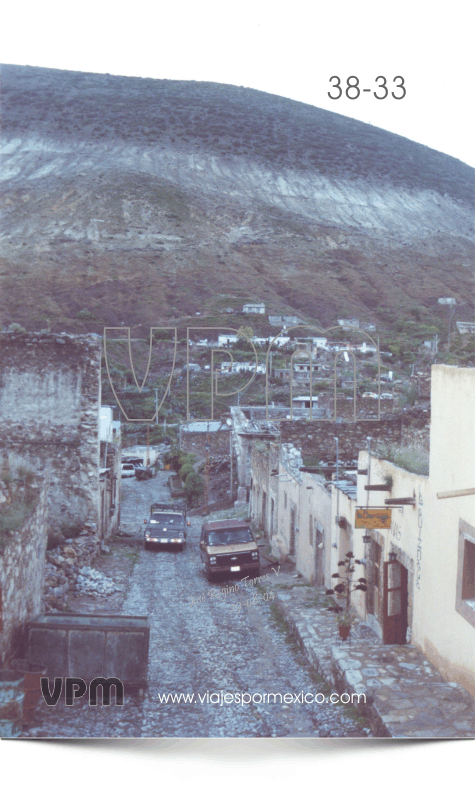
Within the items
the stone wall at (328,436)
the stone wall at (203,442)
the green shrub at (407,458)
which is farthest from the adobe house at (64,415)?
the green shrub at (407,458)

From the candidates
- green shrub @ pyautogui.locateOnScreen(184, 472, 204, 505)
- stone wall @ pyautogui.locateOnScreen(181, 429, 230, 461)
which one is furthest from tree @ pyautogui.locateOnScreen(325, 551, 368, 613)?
green shrub @ pyautogui.locateOnScreen(184, 472, 204, 505)

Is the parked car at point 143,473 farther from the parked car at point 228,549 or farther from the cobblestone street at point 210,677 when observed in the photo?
the cobblestone street at point 210,677

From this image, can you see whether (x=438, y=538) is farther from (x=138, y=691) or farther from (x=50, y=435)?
(x=50, y=435)

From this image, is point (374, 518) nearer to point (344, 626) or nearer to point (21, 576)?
point (344, 626)

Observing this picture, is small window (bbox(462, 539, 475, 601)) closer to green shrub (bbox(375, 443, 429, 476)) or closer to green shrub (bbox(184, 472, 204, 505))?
green shrub (bbox(375, 443, 429, 476))

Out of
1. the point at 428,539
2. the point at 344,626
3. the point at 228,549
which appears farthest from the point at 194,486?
the point at 428,539

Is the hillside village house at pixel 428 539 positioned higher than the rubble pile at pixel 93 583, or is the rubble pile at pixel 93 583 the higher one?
the hillside village house at pixel 428 539

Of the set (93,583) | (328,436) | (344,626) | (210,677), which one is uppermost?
(328,436)
